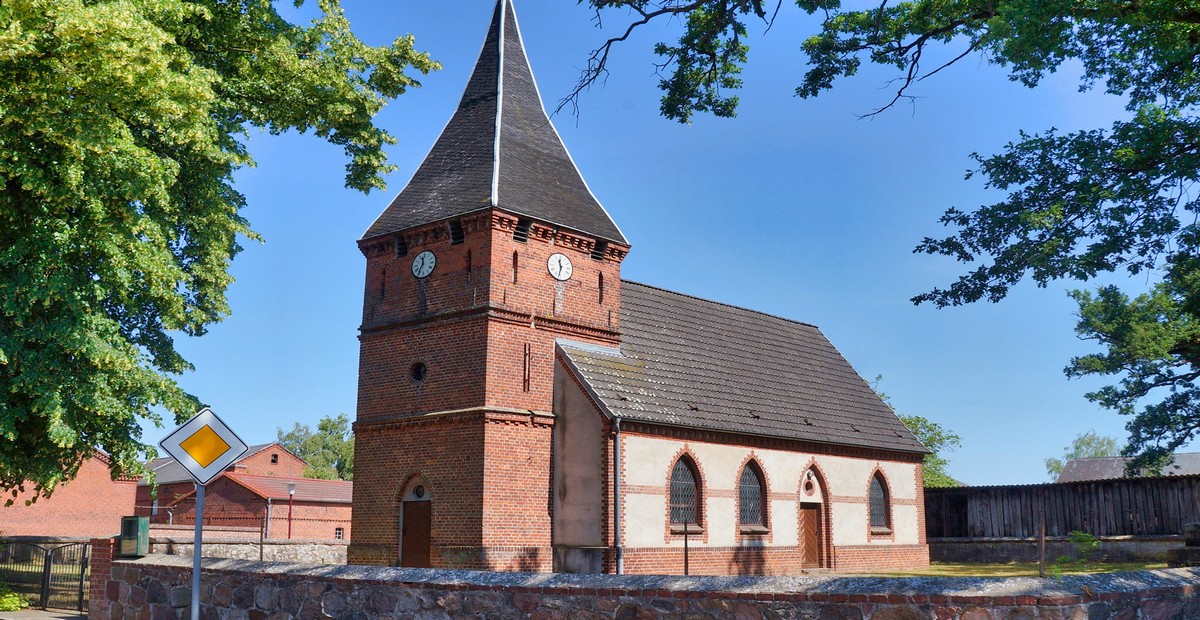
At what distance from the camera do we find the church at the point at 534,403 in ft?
69.4

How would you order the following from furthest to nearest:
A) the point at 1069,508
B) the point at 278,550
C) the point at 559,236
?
the point at 1069,508 < the point at 278,550 < the point at 559,236

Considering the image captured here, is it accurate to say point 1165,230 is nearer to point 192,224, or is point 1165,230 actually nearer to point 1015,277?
point 1015,277

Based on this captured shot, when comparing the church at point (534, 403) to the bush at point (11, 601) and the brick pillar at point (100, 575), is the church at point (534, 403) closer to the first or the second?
the bush at point (11, 601)

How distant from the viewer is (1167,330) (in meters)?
36.7

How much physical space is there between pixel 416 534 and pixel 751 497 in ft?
29.0

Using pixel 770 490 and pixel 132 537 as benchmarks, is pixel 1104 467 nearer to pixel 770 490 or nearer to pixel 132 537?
pixel 770 490

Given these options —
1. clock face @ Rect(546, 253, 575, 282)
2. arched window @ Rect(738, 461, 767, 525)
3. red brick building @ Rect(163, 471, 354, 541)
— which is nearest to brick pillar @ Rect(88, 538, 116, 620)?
clock face @ Rect(546, 253, 575, 282)

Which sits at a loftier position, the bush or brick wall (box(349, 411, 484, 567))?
brick wall (box(349, 411, 484, 567))

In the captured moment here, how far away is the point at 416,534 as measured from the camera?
21688mm

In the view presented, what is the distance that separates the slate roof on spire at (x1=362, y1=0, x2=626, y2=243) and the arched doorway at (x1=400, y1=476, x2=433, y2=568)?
6285 mm

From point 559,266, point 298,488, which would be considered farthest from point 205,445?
point 298,488

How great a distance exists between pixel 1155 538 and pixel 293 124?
89.2 feet

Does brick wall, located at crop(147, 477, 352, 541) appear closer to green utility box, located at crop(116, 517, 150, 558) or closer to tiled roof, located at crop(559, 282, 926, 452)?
tiled roof, located at crop(559, 282, 926, 452)

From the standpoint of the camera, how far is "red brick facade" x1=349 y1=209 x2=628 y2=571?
818 inches
